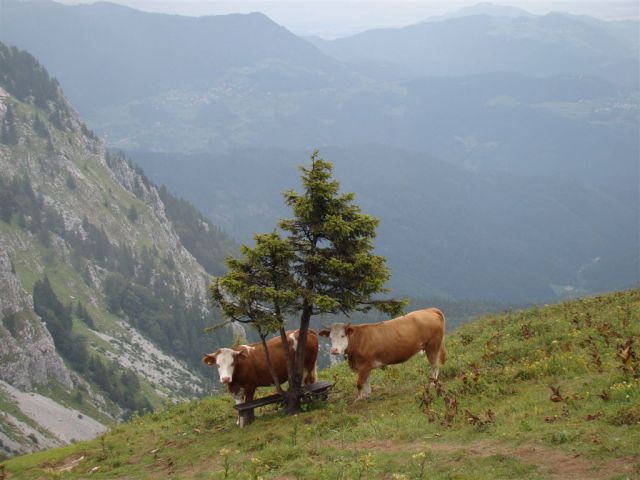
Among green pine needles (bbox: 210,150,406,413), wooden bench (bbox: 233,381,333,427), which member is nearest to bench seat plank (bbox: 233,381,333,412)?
wooden bench (bbox: 233,381,333,427)

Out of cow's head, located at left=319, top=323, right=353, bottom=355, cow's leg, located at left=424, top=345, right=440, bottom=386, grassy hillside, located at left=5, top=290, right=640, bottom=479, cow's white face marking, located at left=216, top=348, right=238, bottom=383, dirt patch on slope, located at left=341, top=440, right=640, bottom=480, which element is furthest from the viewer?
cow's leg, located at left=424, top=345, right=440, bottom=386

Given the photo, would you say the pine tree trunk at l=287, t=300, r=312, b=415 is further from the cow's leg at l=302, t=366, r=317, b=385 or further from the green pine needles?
Result: the cow's leg at l=302, t=366, r=317, b=385

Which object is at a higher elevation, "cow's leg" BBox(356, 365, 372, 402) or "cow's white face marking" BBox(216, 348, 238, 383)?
"cow's white face marking" BBox(216, 348, 238, 383)

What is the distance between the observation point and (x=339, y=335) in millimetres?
23047

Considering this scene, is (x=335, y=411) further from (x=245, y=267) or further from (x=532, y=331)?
(x=532, y=331)

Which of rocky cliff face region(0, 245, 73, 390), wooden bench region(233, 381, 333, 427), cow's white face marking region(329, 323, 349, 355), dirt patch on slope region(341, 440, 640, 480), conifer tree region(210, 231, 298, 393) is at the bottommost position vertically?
rocky cliff face region(0, 245, 73, 390)

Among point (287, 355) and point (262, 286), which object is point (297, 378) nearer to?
point (287, 355)

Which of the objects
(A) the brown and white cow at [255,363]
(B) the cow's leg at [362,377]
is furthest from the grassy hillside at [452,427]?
(A) the brown and white cow at [255,363]

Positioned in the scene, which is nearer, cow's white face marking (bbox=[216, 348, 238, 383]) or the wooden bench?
the wooden bench

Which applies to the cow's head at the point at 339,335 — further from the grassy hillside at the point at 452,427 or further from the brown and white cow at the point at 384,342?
the grassy hillside at the point at 452,427

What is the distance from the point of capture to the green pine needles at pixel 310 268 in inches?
861

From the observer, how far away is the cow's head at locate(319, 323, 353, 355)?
75.1ft

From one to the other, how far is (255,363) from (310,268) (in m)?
4.42

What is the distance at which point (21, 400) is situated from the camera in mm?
155000
